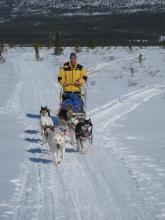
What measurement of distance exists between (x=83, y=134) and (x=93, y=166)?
932 millimetres

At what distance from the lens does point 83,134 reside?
9.59 m

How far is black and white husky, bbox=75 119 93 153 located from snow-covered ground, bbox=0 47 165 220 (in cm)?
15

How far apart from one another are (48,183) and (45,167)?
3.04 feet

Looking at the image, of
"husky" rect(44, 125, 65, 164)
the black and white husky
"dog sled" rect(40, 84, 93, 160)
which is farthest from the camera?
the black and white husky

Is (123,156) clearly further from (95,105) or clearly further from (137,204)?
(95,105)

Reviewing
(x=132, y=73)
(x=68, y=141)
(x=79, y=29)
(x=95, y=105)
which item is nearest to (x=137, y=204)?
(x=68, y=141)

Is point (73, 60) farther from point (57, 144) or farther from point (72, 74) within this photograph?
point (57, 144)

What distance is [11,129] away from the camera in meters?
12.1

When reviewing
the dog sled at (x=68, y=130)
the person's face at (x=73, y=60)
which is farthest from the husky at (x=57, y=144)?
the person's face at (x=73, y=60)

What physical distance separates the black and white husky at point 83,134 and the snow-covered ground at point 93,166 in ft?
0.48

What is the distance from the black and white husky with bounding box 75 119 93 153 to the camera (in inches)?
377

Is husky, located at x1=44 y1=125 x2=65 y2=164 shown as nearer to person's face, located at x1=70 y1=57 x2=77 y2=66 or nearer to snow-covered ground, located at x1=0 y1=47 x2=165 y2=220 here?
snow-covered ground, located at x1=0 y1=47 x2=165 y2=220

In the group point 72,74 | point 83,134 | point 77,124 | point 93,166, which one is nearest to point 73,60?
point 72,74

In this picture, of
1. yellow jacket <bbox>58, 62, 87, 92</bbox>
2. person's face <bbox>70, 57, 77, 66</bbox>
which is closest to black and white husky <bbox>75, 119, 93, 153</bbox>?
person's face <bbox>70, 57, 77, 66</bbox>
